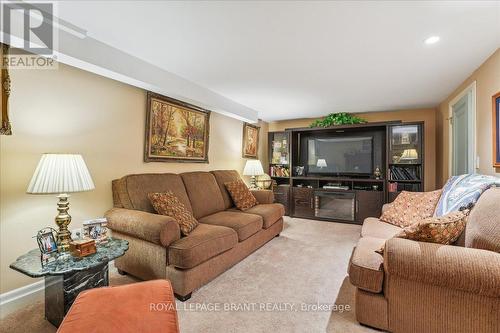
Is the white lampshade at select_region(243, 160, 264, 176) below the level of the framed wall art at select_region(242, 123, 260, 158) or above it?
below

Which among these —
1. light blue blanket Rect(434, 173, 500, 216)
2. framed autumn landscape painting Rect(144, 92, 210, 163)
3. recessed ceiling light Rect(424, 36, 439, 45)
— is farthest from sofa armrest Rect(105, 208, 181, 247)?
recessed ceiling light Rect(424, 36, 439, 45)

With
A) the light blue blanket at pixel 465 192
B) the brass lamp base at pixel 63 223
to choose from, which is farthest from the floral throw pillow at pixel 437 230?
the brass lamp base at pixel 63 223

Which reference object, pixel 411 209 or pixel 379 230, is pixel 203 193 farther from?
pixel 411 209

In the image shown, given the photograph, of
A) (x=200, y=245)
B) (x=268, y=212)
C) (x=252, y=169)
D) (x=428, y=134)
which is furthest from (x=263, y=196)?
(x=428, y=134)

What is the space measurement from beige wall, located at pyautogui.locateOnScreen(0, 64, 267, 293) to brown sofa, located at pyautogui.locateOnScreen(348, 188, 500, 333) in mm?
2413

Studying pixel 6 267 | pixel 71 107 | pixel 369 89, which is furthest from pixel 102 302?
pixel 369 89

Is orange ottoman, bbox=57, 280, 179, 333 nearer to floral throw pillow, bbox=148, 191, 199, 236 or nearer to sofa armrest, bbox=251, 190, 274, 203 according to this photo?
floral throw pillow, bbox=148, 191, 199, 236

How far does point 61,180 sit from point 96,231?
0.49 meters

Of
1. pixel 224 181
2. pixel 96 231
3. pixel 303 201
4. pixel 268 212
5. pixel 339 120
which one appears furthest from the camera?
pixel 303 201

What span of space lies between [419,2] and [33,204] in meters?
3.18

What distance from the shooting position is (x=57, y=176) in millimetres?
1663

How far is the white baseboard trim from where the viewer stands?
1.78 metres

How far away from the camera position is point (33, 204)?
1.94 metres

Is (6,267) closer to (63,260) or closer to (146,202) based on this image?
(63,260)
